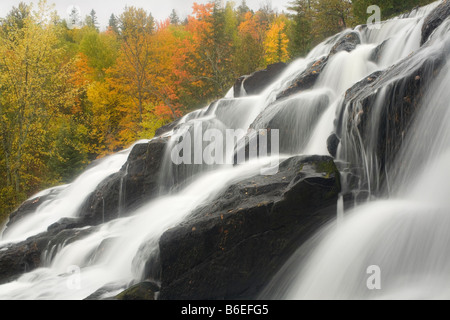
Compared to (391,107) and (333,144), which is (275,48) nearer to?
(333,144)

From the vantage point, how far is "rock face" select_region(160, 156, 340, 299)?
462cm

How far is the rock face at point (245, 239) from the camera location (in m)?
4.62

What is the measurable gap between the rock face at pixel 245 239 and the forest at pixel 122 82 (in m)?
13.8

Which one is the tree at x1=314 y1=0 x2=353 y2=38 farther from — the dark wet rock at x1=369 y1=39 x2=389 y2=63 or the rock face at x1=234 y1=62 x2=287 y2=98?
the dark wet rock at x1=369 y1=39 x2=389 y2=63

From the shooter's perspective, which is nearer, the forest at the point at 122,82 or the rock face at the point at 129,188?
the rock face at the point at 129,188

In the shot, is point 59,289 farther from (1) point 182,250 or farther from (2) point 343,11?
(2) point 343,11

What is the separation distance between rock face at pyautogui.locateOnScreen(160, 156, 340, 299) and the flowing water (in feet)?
0.73

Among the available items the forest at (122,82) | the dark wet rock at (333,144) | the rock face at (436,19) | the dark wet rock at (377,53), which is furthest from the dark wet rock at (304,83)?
the forest at (122,82)

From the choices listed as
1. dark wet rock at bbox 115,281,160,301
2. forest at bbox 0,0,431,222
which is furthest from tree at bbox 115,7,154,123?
dark wet rock at bbox 115,281,160,301

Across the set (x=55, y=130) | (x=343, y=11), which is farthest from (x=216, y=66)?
(x=55, y=130)

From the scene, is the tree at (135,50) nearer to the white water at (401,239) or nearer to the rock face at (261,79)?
the rock face at (261,79)

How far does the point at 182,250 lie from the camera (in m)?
4.93

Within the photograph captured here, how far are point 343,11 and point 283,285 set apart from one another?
72.3ft

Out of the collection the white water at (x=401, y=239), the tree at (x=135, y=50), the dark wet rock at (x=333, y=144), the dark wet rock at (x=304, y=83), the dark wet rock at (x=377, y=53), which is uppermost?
the tree at (x=135, y=50)
